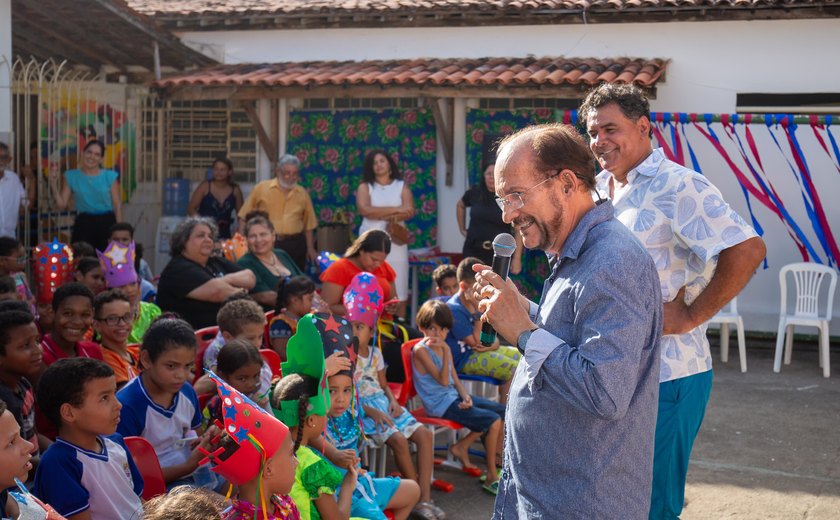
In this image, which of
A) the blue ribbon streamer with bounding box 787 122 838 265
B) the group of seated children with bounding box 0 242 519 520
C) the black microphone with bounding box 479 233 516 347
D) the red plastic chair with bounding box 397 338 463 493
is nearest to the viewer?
the black microphone with bounding box 479 233 516 347

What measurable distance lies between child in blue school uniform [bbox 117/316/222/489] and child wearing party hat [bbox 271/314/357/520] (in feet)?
1.42

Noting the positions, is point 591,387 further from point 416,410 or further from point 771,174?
point 771,174

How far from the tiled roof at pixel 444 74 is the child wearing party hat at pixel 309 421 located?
5.82 metres

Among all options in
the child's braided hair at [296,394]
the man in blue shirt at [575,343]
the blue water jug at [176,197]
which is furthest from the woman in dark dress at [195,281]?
the blue water jug at [176,197]

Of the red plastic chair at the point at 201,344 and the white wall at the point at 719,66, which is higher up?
the white wall at the point at 719,66

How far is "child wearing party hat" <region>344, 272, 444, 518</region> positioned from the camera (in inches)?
204

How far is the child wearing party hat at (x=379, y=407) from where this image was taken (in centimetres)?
519

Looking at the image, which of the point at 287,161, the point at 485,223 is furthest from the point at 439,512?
the point at 287,161

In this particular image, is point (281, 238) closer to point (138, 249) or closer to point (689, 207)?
point (138, 249)

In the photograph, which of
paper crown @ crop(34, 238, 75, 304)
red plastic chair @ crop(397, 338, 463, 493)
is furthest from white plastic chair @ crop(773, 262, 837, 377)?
paper crown @ crop(34, 238, 75, 304)

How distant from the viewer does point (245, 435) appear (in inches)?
125

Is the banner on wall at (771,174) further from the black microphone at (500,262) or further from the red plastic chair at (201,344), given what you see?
the black microphone at (500,262)

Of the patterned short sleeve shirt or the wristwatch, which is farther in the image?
the patterned short sleeve shirt

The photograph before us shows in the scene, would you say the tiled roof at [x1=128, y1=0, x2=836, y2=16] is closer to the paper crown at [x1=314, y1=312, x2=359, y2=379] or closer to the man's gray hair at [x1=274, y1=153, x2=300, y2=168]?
the man's gray hair at [x1=274, y1=153, x2=300, y2=168]
